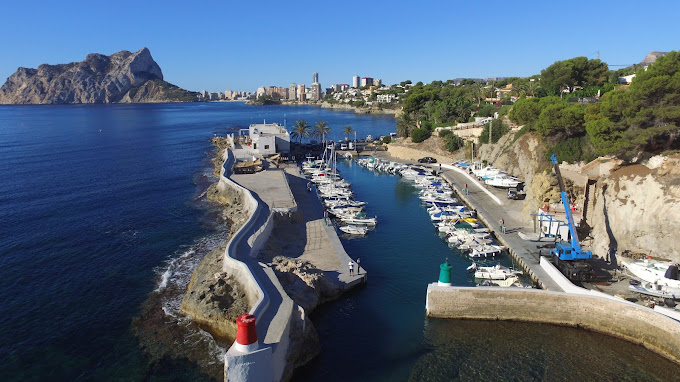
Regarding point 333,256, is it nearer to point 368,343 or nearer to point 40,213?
point 368,343

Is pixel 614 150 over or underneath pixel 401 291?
over

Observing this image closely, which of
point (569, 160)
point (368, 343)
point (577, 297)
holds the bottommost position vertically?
point (368, 343)

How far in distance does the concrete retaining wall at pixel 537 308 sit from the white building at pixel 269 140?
44.8 m

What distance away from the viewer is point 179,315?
20859 millimetres

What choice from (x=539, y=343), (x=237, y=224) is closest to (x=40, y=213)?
(x=237, y=224)

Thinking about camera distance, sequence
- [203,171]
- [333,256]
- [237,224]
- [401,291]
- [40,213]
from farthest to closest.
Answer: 1. [203,171]
2. [40,213]
3. [237,224]
4. [333,256]
5. [401,291]

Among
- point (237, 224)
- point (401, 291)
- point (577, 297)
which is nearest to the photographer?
point (577, 297)

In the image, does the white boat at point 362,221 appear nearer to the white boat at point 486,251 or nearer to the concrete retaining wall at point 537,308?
the white boat at point 486,251

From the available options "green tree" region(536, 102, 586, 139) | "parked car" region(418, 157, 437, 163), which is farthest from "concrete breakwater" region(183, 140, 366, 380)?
"parked car" region(418, 157, 437, 163)

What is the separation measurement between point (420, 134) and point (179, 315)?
54155mm

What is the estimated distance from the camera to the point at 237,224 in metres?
32.3

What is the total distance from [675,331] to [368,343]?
485 inches

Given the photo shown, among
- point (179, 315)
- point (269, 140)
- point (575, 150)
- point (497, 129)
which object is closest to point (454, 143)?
point (497, 129)

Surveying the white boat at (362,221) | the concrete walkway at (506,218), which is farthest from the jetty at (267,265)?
the concrete walkway at (506,218)
